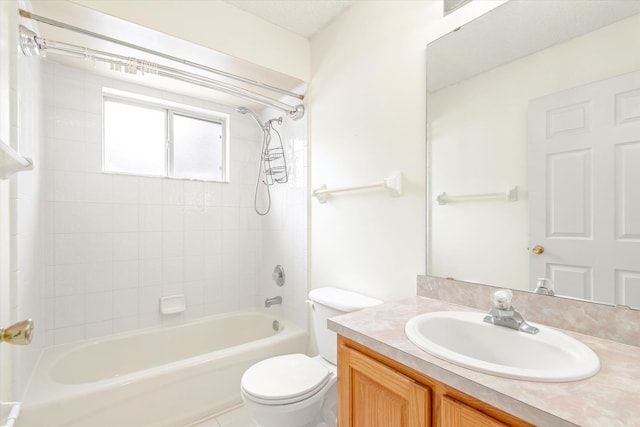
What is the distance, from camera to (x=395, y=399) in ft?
2.75

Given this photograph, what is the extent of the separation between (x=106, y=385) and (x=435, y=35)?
7.78ft

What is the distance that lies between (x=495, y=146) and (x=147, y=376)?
2.04 meters

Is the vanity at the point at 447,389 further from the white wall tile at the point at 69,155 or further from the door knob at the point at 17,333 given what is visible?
the white wall tile at the point at 69,155

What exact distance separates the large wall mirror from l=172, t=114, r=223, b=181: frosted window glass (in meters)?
2.03

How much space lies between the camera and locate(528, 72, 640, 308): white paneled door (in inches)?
34.8

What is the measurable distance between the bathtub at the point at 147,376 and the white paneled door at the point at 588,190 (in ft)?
5.54

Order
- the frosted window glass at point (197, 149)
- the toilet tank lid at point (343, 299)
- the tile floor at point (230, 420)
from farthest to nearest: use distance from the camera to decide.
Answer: the frosted window glass at point (197, 149)
the tile floor at point (230, 420)
the toilet tank lid at point (343, 299)

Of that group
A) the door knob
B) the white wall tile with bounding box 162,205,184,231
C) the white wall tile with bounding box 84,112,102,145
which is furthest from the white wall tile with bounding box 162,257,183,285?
the door knob

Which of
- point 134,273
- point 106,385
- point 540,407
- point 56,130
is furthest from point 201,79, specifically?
point 540,407

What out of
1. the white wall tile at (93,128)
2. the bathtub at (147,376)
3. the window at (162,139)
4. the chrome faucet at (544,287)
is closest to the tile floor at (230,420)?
the bathtub at (147,376)

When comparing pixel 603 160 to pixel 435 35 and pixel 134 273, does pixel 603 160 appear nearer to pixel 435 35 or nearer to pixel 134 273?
pixel 435 35

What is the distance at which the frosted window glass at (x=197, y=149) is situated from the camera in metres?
2.56

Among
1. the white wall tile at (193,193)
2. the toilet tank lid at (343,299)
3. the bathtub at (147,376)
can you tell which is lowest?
the bathtub at (147,376)

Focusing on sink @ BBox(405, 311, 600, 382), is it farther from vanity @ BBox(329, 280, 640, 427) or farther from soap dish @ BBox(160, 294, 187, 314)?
soap dish @ BBox(160, 294, 187, 314)
